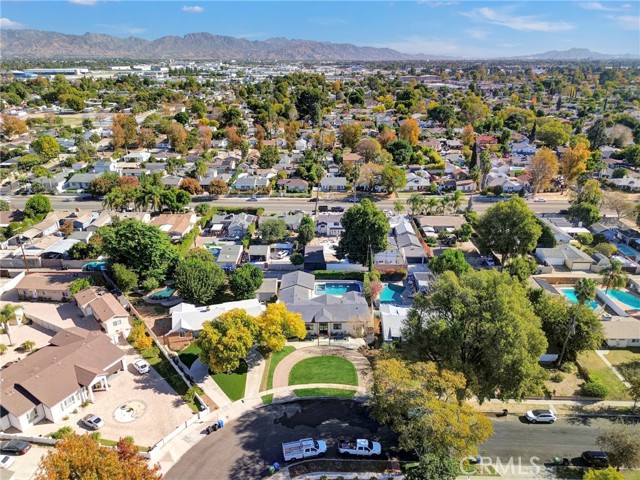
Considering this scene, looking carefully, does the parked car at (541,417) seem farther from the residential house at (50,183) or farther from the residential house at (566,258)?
the residential house at (50,183)

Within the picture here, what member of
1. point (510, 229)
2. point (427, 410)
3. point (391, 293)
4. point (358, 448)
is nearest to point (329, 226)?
point (391, 293)

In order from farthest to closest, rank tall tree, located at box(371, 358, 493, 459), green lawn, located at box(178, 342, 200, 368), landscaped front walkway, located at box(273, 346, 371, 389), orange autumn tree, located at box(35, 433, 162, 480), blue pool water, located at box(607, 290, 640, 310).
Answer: blue pool water, located at box(607, 290, 640, 310)
green lawn, located at box(178, 342, 200, 368)
landscaped front walkway, located at box(273, 346, 371, 389)
tall tree, located at box(371, 358, 493, 459)
orange autumn tree, located at box(35, 433, 162, 480)

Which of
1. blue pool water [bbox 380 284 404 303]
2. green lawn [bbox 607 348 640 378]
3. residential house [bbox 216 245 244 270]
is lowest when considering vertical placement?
green lawn [bbox 607 348 640 378]

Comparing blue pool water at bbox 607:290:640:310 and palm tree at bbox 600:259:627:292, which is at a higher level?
palm tree at bbox 600:259:627:292

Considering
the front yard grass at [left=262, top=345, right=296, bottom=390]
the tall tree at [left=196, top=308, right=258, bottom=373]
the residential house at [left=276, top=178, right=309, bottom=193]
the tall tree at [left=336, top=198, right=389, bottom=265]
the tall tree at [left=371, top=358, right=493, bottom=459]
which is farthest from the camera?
the residential house at [left=276, top=178, right=309, bottom=193]

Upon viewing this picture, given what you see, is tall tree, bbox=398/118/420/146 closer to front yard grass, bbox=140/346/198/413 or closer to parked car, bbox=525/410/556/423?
parked car, bbox=525/410/556/423

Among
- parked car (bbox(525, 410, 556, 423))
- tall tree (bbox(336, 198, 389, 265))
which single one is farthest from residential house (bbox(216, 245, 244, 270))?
parked car (bbox(525, 410, 556, 423))

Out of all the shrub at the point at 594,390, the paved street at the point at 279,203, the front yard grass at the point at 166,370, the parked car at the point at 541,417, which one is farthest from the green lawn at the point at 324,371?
the paved street at the point at 279,203
